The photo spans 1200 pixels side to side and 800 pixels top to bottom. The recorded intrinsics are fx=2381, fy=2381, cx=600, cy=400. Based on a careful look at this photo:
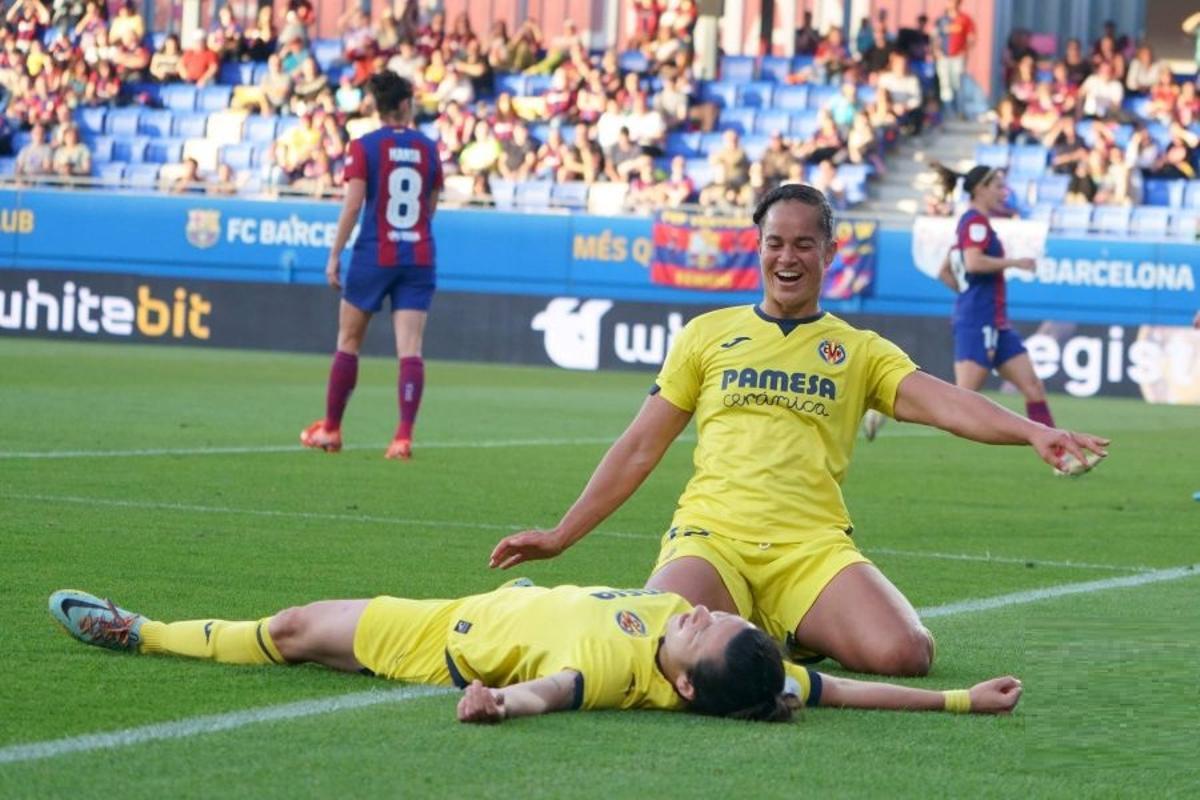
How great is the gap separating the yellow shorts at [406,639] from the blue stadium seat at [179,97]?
27147mm

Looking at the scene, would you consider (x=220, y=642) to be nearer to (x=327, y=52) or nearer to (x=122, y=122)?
(x=122, y=122)

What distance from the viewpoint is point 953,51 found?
29.8 metres

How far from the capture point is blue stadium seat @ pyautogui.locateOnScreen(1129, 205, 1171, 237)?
2484cm

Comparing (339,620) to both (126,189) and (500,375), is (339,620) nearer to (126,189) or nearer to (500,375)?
(500,375)

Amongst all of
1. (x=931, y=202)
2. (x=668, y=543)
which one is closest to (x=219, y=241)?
(x=931, y=202)

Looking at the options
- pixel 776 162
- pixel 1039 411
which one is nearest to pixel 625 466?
pixel 1039 411

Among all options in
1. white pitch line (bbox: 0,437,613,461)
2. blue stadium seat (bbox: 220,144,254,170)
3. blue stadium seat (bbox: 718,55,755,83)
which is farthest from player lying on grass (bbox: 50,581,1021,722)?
blue stadium seat (bbox: 718,55,755,83)

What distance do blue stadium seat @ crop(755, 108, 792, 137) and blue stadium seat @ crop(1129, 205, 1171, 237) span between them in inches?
202

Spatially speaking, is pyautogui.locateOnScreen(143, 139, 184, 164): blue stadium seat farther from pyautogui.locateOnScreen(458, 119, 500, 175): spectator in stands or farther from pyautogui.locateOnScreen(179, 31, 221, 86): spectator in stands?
pyautogui.locateOnScreen(458, 119, 500, 175): spectator in stands

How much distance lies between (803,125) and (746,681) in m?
24.0

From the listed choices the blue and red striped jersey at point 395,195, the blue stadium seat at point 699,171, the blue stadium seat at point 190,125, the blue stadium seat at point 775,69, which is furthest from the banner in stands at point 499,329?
the blue and red striped jersey at point 395,195

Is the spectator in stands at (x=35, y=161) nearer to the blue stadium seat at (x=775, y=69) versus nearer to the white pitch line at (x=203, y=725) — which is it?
the blue stadium seat at (x=775, y=69)

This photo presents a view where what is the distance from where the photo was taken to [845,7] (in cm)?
3297

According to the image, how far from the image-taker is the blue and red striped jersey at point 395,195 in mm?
13625
